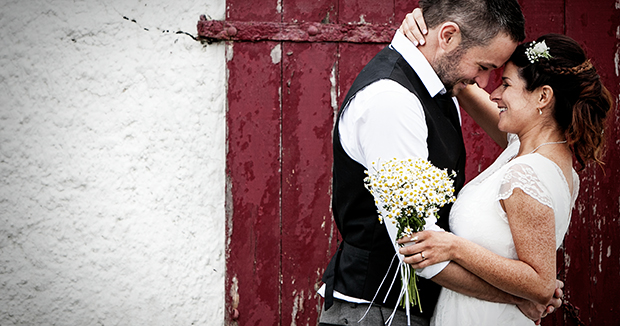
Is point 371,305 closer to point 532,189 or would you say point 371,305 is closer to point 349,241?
point 349,241

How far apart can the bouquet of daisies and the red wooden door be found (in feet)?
3.92

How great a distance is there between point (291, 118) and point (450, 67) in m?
1.00

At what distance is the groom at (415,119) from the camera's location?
5.30 feet

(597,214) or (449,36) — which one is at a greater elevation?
(449,36)

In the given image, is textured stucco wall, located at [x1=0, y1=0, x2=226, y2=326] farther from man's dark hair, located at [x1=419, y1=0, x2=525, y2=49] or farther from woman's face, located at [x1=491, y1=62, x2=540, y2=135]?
woman's face, located at [x1=491, y1=62, x2=540, y2=135]

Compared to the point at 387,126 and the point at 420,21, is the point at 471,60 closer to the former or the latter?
the point at 420,21

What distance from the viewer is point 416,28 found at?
1816 millimetres

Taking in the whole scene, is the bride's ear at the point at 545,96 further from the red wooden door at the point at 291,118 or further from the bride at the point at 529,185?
the red wooden door at the point at 291,118

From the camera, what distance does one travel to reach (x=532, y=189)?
1659mm

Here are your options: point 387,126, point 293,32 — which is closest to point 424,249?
point 387,126

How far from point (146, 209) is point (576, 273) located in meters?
2.31

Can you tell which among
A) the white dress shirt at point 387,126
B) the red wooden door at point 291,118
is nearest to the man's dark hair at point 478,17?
the white dress shirt at point 387,126

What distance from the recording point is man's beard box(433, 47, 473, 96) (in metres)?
1.79

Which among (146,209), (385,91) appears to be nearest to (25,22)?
(146,209)
